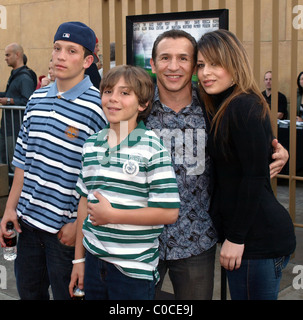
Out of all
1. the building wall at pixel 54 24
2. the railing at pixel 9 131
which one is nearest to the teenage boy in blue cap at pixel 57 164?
the railing at pixel 9 131

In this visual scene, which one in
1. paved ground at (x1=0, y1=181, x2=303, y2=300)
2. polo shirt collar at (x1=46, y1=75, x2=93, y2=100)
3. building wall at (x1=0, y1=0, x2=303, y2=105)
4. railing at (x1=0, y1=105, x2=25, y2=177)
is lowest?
paved ground at (x1=0, y1=181, x2=303, y2=300)

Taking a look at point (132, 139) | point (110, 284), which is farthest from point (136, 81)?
point (110, 284)

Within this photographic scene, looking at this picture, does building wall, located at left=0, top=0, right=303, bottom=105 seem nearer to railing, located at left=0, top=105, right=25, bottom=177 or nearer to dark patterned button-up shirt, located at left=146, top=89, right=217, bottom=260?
railing, located at left=0, top=105, right=25, bottom=177

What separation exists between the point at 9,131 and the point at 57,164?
186 inches

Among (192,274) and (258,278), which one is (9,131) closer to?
(192,274)

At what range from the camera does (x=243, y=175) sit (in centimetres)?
224

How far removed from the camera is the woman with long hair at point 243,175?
7.26ft

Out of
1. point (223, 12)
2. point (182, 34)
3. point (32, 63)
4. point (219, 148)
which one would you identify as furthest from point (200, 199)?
point (32, 63)

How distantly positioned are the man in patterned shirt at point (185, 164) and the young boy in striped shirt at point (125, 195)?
0.14 metres

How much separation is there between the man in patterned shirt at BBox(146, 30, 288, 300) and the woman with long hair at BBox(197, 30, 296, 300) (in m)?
0.12

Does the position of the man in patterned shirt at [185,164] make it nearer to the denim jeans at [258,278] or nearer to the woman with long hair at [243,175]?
the woman with long hair at [243,175]

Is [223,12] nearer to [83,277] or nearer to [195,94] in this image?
[195,94]

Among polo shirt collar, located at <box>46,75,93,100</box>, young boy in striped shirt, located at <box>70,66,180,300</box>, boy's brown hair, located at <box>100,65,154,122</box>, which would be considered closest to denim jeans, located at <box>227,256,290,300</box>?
young boy in striped shirt, located at <box>70,66,180,300</box>

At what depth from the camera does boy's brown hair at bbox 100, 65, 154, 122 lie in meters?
2.36
